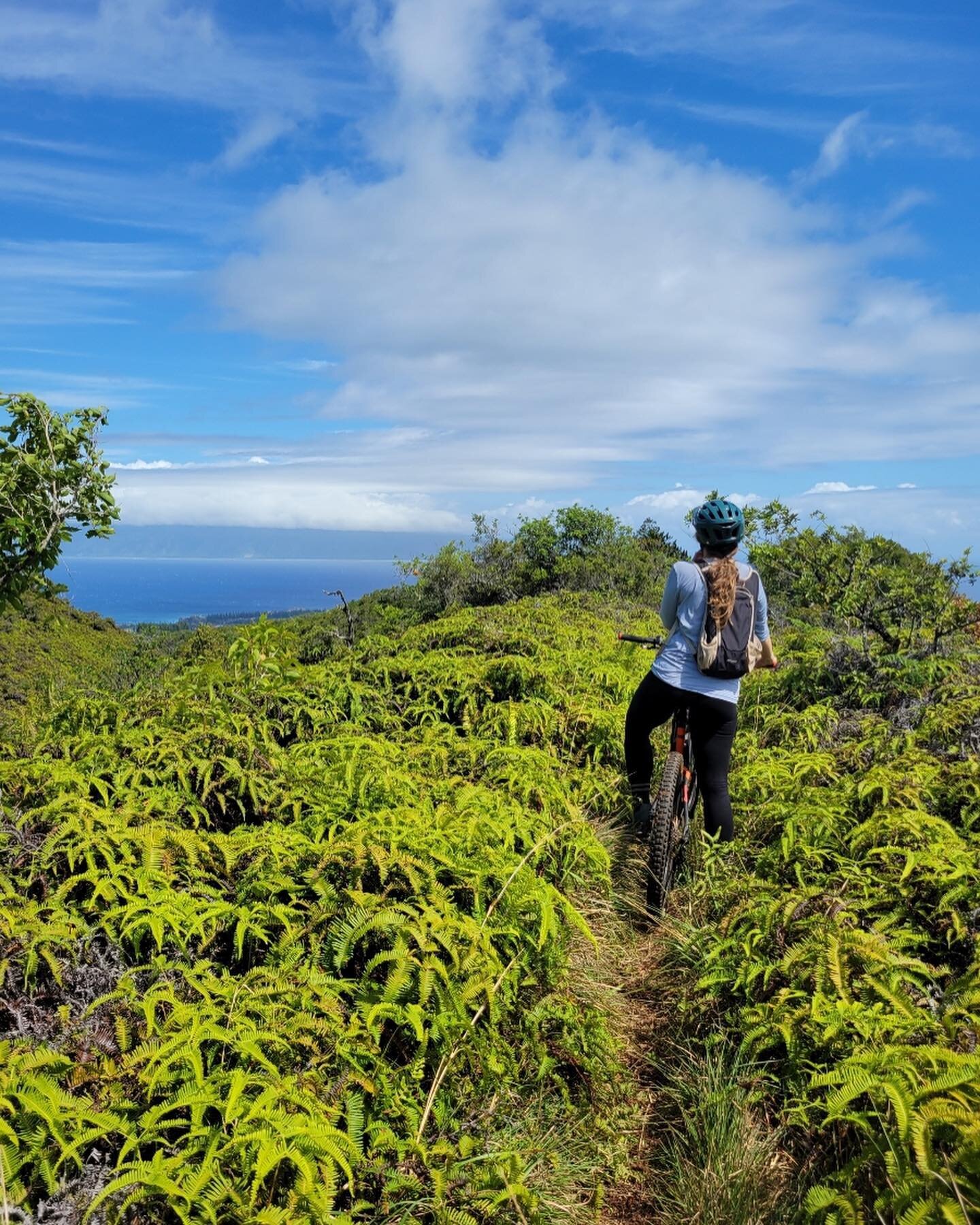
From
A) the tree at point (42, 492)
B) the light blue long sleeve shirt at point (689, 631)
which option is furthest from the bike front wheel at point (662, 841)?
the tree at point (42, 492)

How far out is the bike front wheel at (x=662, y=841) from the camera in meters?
4.96

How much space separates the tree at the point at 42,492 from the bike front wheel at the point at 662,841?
4213 millimetres

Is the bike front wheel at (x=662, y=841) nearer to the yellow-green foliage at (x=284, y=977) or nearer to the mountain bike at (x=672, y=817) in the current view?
the mountain bike at (x=672, y=817)

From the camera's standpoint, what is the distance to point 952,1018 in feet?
9.68

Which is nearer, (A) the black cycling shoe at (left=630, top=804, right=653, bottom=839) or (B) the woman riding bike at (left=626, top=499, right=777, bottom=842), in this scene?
(B) the woman riding bike at (left=626, top=499, right=777, bottom=842)

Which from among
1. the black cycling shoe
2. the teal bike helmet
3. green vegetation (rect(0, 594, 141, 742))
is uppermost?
the teal bike helmet

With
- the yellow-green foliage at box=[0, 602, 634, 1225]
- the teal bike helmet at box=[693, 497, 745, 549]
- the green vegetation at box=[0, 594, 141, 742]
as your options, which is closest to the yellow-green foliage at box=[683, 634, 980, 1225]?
the yellow-green foliage at box=[0, 602, 634, 1225]

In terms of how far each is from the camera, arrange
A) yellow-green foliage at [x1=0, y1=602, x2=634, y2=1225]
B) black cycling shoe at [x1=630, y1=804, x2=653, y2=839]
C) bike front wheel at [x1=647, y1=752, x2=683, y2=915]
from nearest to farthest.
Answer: yellow-green foliage at [x1=0, y1=602, x2=634, y2=1225] → bike front wheel at [x1=647, y1=752, x2=683, y2=915] → black cycling shoe at [x1=630, y1=804, x2=653, y2=839]

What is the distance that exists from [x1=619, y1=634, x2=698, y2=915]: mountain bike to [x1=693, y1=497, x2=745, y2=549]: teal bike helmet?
1.11 meters

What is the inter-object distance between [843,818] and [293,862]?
3.28 m

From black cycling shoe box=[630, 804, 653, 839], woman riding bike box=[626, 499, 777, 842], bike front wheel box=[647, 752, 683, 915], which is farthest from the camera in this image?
black cycling shoe box=[630, 804, 653, 839]

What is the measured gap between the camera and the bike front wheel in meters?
4.96

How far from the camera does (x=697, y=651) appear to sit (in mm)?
5117

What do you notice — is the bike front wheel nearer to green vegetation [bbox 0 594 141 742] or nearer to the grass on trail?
the grass on trail
